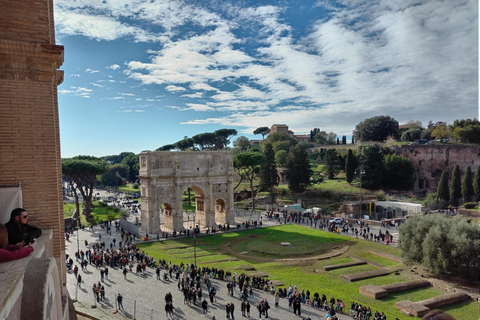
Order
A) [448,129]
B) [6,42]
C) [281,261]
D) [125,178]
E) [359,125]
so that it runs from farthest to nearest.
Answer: [125,178]
[359,125]
[448,129]
[281,261]
[6,42]

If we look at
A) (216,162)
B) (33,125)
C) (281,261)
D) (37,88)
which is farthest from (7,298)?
(216,162)

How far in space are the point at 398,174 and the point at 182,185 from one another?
128 feet

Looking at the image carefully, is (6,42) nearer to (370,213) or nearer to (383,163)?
(370,213)

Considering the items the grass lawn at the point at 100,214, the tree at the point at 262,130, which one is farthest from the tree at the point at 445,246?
the tree at the point at 262,130

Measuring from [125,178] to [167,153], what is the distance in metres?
73.5

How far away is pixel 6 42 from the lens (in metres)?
5.58

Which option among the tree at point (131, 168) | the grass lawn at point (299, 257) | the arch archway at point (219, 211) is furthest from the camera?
the tree at point (131, 168)

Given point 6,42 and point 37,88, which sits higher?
point 6,42

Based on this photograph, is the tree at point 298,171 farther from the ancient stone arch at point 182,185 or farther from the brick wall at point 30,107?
the brick wall at point 30,107

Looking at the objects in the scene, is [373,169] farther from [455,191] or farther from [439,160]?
[439,160]

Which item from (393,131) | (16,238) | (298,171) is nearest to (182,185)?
(298,171)

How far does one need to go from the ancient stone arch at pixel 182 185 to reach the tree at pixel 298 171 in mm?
19704

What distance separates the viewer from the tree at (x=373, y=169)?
54.7 meters

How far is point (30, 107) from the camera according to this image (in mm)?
5914
